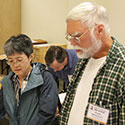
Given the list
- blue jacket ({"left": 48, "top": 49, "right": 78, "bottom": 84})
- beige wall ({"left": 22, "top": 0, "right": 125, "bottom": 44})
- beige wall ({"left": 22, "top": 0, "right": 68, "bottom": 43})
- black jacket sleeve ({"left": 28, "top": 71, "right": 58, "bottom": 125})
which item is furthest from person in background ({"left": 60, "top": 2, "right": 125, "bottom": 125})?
beige wall ({"left": 22, "top": 0, "right": 68, "bottom": 43})

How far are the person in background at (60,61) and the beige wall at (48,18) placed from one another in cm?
134

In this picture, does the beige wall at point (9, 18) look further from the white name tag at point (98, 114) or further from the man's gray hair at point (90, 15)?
the white name tag at point (98, 114)

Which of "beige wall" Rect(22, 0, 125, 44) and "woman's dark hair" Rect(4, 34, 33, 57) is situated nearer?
"woman's dark hair" Rect(4, 34, 33, 57)

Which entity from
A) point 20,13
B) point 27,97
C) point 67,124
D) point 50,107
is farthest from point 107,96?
point 20,13

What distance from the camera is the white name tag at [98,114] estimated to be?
3.35 ft

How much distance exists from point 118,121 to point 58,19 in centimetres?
339

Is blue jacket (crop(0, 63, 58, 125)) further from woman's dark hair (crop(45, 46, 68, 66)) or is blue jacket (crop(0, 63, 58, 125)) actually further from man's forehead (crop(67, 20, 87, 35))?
woman's dark hair (crop(45, 46, 68, 66))

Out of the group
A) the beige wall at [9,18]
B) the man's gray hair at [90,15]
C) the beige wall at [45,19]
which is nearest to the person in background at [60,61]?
the man's gray hair at [90,15]

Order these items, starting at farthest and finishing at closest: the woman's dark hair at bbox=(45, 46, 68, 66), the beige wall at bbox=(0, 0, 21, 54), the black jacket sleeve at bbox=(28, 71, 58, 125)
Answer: the beige wall at bbox=(0, 0, 21, 54) < the woman's dark hair at bbox=(45, 46, 68, 66) < the black jacket sleeve at bbox=(28, 71, 58, 125)

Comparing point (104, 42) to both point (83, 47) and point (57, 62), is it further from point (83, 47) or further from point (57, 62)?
point (57, 62)

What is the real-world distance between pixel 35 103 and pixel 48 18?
3.18 m

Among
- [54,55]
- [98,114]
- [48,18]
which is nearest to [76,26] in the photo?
[98,114]

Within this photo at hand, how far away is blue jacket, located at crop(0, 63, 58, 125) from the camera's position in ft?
4.56

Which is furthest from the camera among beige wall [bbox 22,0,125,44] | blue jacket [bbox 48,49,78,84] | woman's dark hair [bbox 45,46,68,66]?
beige wall [bbox 22,0,125,44]
